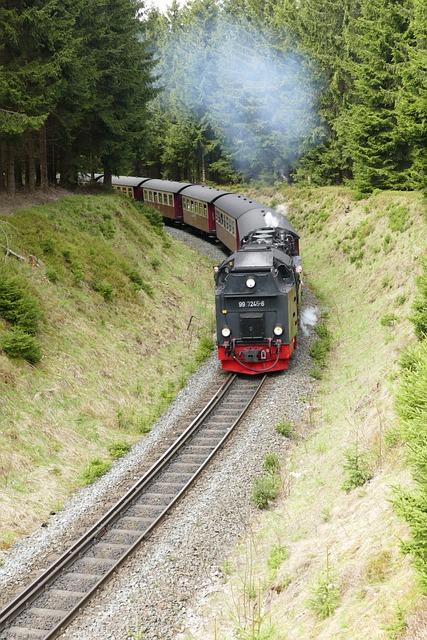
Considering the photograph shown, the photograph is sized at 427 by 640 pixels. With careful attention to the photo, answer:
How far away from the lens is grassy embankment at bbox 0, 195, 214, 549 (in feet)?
44.9

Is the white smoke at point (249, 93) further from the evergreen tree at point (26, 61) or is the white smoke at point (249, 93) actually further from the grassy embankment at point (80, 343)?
the evergreen tree at point (26, 61)

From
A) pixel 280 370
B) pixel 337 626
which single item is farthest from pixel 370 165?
pixel 337 626

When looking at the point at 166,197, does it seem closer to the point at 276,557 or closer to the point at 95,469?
the point at 95,469

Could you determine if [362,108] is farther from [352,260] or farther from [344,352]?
[344,352]

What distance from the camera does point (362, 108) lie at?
101 feet

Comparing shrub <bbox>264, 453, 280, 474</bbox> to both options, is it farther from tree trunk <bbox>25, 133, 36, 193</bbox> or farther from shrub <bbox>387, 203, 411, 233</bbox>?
tree trunk <bbox>25, 133, 36, 193</bbox>

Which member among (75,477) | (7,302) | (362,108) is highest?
(362,108)

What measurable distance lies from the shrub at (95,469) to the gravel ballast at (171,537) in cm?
18

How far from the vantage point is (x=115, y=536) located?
11328 millimetres

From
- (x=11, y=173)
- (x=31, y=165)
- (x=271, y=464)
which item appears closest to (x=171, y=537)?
(x=271, y=464)

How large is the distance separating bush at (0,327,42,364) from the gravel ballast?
394 cm

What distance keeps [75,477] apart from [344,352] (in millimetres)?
10842

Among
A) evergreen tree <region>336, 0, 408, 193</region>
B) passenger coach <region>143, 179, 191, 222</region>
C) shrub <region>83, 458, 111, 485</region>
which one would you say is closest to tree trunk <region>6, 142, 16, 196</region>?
shrub <region>83, 458, 111, 485</region>

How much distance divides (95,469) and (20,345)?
4256 millimetres
